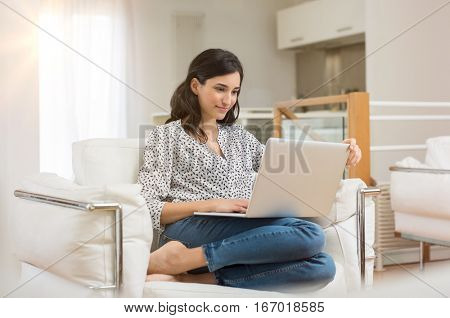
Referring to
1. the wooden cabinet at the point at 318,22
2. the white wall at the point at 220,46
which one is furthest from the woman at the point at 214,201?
the white wall at the point at 220,46

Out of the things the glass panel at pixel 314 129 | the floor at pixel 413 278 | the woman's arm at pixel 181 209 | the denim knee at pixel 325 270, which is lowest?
the floor at pixel 413 278

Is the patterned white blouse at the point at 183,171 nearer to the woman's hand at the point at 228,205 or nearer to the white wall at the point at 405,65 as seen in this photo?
the woman's hand at the point at 228,205

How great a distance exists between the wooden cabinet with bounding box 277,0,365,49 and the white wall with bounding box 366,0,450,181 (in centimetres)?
16

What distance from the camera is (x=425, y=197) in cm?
310

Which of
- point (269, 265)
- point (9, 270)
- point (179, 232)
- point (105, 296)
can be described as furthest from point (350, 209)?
point (9, 270)

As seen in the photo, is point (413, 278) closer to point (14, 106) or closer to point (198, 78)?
point (198, 78)

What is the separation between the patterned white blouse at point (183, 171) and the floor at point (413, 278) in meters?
1.13

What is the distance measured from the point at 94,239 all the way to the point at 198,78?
641mm

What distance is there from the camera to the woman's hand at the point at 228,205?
6.02 ft

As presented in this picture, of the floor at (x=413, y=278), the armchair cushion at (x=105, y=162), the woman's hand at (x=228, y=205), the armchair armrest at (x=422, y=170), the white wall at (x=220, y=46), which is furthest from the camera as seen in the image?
the white wall at (x=220, y=46)

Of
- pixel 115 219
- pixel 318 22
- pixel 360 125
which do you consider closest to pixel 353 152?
pixel 115 219

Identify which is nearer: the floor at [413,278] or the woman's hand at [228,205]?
the woman's hand at [228,205]

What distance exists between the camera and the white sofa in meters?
1.66

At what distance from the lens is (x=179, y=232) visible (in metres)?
1.86
